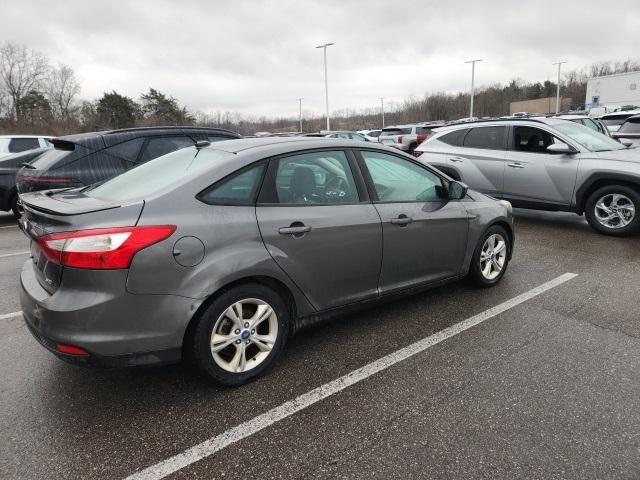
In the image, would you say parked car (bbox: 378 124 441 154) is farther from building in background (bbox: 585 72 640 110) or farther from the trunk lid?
building in background (bbox: 585 72 640 110)

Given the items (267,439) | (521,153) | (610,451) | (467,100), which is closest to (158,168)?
(267,439)

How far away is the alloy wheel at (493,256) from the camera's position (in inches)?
176

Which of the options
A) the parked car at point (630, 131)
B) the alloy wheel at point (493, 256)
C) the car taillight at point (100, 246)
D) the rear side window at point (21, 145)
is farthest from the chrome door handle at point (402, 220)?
the parked car at point (630, 131)

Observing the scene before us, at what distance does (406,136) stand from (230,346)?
64.7 ft

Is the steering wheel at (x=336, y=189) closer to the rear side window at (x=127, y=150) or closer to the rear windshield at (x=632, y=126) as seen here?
the rear side window at (x=127, y=150)

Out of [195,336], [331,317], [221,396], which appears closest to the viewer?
[195,336]

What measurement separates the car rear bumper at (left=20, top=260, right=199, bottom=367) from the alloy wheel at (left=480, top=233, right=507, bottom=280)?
3.05 m

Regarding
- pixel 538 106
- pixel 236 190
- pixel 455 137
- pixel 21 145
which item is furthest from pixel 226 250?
pixel 538 106

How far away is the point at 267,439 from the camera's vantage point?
2391mm

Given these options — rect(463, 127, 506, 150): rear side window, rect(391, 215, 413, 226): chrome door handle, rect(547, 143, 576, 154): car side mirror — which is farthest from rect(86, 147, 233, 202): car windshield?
rect(463, 127, 506, 150): rear side window

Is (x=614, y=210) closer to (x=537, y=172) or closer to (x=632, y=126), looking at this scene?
(x=537, y=172)

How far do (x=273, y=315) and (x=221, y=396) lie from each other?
0.59 meters

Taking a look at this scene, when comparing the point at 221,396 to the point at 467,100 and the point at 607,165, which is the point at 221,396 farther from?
the point at 467,100

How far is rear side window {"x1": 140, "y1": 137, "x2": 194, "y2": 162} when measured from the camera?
6.88m
